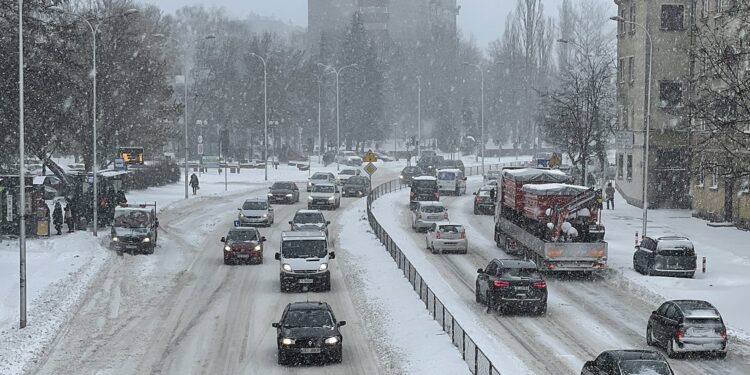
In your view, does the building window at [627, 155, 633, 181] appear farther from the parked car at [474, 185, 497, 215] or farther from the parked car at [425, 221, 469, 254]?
the parked car at [425, 221, 469, 254]

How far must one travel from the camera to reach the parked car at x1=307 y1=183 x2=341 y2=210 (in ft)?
210

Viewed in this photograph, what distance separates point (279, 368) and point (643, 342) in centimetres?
980

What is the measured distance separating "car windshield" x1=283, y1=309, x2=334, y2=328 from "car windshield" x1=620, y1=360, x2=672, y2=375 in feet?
24.7

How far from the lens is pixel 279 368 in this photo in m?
23.6

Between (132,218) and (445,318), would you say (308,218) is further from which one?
(445,318)

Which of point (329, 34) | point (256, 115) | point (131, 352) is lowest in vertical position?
point (131, 352)

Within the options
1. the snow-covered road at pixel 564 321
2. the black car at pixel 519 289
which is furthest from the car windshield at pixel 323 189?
the black car at pixel 519 289

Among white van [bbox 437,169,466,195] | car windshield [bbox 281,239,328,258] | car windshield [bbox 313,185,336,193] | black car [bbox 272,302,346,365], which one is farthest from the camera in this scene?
white van [bbox 437,169,466,195]

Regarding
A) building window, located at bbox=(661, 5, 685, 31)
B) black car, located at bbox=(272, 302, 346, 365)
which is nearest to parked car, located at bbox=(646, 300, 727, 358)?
black car, located at bbox=(272, 302, 346, 365)

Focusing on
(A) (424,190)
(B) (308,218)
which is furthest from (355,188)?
(B) (308,218)

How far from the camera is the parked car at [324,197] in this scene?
210 feet

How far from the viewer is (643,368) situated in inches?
736

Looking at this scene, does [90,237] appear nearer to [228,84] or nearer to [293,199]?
[293,199]

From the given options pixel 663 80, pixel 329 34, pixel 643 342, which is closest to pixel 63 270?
pixel 643 342
